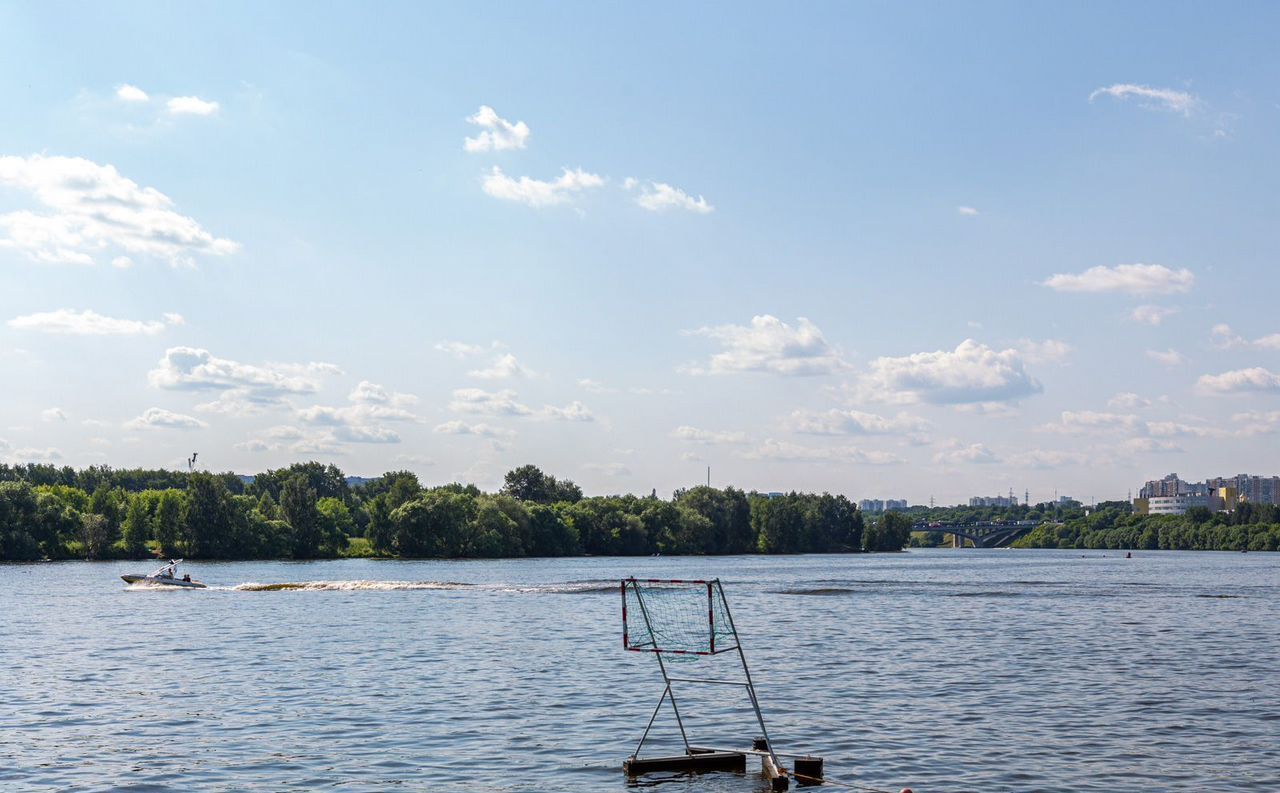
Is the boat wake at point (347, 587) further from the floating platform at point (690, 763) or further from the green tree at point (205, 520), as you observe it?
the floating platform at point (690, 763)

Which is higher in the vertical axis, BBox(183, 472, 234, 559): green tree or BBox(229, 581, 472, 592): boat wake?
BBox(183, 472, 234, 559): green tree

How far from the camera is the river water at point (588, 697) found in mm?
30516

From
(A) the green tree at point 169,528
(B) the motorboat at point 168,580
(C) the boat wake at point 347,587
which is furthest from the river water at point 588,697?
(A) the green tree at point 169,528

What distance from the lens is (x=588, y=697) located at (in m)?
43.2

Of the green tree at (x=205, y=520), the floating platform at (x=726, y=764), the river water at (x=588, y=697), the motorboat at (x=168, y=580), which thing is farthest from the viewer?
the green tree at (x=205, y=520)

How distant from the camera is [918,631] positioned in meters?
70.6

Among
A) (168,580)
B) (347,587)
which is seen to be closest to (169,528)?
(168,580)

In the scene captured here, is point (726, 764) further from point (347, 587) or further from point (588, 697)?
point (347, 587)

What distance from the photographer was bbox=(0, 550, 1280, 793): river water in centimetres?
3052

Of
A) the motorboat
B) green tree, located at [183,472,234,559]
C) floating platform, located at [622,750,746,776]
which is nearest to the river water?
floating platform, located at [622,750,746,776]

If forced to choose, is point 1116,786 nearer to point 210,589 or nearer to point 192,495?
point 210,589

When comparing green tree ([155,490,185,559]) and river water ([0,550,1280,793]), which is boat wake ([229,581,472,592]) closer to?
river water ([0,550,1280,793])

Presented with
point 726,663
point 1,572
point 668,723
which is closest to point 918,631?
point 726,663

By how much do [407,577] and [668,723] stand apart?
110973 mm
